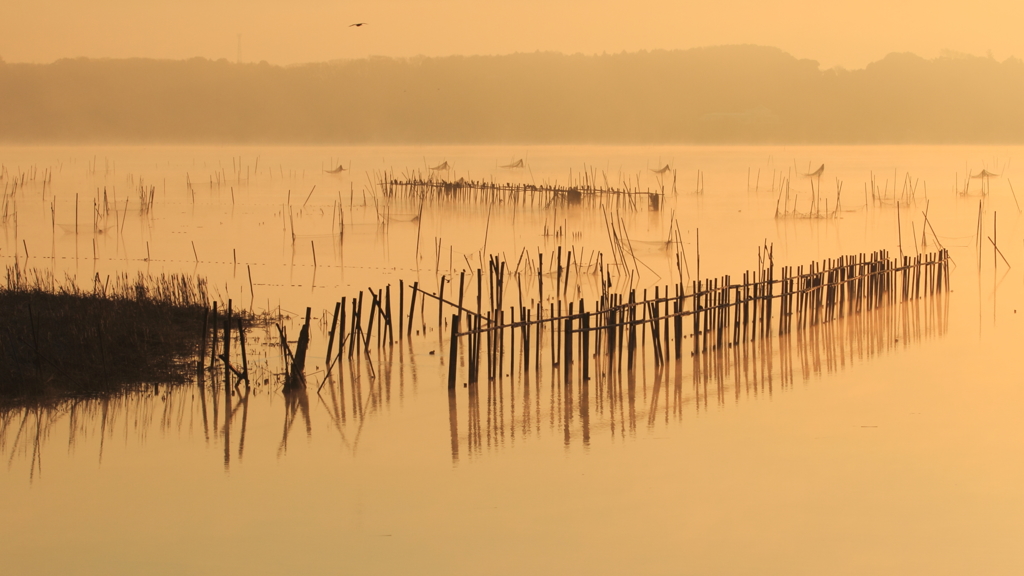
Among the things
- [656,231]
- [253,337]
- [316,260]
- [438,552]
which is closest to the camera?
[438,552]

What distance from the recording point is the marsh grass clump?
19.7 ft

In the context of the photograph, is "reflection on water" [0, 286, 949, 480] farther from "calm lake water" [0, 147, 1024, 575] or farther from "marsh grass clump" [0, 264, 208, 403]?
"marsh grass clump" [0, 264, 208, 403]

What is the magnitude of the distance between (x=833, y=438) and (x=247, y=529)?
3154 mm

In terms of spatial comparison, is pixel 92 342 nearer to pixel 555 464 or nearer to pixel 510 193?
pixel 555 464

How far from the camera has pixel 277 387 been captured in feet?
20.9

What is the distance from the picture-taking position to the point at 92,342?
6.38 meters

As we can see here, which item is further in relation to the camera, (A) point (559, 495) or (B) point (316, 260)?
(B) point (316, 260)

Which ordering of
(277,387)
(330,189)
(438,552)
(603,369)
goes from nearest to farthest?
1. (438,552)
2. (277,387)
3. (603,369)
4. (330,189)

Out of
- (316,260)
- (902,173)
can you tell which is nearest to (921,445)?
(316,260)

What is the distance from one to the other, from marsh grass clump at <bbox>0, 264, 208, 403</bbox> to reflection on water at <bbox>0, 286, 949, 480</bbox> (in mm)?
187

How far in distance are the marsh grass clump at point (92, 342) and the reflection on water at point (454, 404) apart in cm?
19

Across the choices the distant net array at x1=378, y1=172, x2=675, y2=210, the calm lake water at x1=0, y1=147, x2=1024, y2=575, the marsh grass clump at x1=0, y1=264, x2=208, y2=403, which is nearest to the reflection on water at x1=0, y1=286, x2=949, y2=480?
the calm lake water at x1=0, y1=147, x2=1024, y2=575

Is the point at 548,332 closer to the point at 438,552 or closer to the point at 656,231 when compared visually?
the point at 438,552

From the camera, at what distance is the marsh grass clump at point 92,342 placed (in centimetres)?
600
